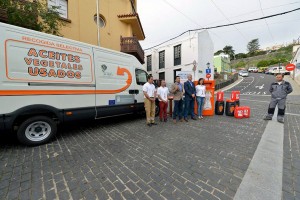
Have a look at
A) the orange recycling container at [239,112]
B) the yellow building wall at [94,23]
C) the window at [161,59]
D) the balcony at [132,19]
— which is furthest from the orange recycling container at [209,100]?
the window at [161,59]

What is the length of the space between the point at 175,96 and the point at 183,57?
1727 centimetres

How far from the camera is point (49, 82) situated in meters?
3.93

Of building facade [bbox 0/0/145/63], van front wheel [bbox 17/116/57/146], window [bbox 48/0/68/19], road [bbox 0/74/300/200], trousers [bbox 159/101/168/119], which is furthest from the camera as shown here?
building facade [bbox 0/0/145/63]

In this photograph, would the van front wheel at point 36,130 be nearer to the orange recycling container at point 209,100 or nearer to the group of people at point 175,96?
the group of people at point 175,96

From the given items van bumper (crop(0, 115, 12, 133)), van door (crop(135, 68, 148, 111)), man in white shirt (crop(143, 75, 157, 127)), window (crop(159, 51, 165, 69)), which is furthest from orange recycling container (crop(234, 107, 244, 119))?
window (crop(159, 51, 165, 69))

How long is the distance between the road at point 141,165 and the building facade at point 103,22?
7046 mm

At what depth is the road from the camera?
223 cm

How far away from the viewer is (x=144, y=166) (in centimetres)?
A: 290

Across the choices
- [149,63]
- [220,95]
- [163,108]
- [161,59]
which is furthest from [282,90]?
[149,63]

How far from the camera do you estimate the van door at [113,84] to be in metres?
5.00

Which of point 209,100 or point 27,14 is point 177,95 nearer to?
point 209,100

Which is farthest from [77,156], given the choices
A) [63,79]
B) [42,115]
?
[63,79]

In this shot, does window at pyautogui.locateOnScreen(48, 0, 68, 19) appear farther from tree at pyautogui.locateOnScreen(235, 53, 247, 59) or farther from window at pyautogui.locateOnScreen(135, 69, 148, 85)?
tree at pyautogui.locateOnScreen(235, 53, 247, 59)

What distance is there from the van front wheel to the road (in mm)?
211
